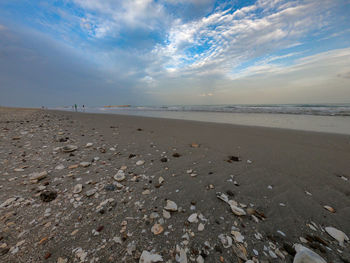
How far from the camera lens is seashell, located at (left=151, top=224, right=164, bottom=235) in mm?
1411

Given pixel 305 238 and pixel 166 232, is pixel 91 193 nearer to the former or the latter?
pixel 166 232

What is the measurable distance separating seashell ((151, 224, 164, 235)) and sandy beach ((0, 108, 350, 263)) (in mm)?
16

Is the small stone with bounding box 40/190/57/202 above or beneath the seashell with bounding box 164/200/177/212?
above

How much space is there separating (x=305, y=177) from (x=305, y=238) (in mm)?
1724

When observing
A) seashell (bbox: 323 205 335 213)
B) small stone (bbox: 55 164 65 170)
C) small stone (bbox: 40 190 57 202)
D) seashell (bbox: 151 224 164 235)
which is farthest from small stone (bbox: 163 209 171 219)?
small stone (bbox: 55 164 65 170)

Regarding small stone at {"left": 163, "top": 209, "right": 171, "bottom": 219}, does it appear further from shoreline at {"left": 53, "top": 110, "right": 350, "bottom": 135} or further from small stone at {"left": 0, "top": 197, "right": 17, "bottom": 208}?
shoreline at {"left": 53, "top": 110, "right": 350, "bottom": 135}

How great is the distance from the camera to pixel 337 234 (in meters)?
1.47

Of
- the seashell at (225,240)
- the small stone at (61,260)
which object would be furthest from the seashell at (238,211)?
the small stone at (61,260)

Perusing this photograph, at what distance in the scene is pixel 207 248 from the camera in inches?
49.7

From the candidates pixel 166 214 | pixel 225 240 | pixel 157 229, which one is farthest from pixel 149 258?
pixel 225 240

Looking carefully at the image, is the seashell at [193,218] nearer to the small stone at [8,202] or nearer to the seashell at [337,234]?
the seashell at [337,234]

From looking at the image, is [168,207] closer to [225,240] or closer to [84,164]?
[225,240]

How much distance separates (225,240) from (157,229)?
0.75 metres

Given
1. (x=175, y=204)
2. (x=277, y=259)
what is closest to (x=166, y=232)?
(x=175, y=204)
